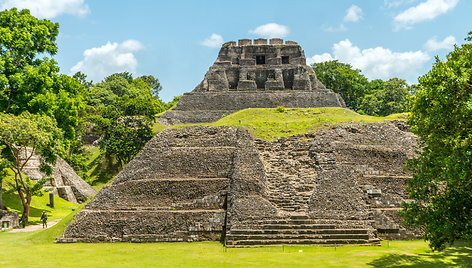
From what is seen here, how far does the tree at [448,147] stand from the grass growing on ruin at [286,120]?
12809mm

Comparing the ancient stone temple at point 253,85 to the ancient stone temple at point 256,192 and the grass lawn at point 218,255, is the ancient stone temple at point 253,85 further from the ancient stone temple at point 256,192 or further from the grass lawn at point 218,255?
the grass lawn at point 218,255

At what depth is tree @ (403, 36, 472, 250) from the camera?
10.2 metres

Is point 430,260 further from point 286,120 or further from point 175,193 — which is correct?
point 286,120

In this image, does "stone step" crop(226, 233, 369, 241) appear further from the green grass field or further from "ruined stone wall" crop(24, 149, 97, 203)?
"ruined stone wall" crop(24, 149, 97, 203)

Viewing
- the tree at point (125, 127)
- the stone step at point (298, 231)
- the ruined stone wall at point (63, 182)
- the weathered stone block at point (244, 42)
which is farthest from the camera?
the weathered stone block at point (244, 42)

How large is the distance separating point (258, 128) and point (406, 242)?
12251mm

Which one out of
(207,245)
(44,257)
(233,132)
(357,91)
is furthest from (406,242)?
(357,91)

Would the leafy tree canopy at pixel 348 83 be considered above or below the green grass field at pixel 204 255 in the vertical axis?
above

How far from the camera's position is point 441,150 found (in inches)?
442

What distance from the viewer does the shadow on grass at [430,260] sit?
39.8 ft

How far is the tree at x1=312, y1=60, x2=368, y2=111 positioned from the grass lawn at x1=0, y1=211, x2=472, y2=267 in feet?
134

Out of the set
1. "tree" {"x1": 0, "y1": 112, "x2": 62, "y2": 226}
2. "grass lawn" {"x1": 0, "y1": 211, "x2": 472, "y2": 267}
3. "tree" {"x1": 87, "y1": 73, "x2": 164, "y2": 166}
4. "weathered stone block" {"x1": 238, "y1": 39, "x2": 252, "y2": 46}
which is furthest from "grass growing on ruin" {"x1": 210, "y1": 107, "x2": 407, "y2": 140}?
"weathered stone block" {"x1": 238, "y1": 39, "x2": 252, "y2": 46}

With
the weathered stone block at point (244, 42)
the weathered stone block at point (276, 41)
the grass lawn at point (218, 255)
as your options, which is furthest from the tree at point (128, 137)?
the weathered stone block at point (276, 41)

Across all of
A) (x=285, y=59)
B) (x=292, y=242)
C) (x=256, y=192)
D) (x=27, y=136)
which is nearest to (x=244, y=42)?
(x=285, y=59)
